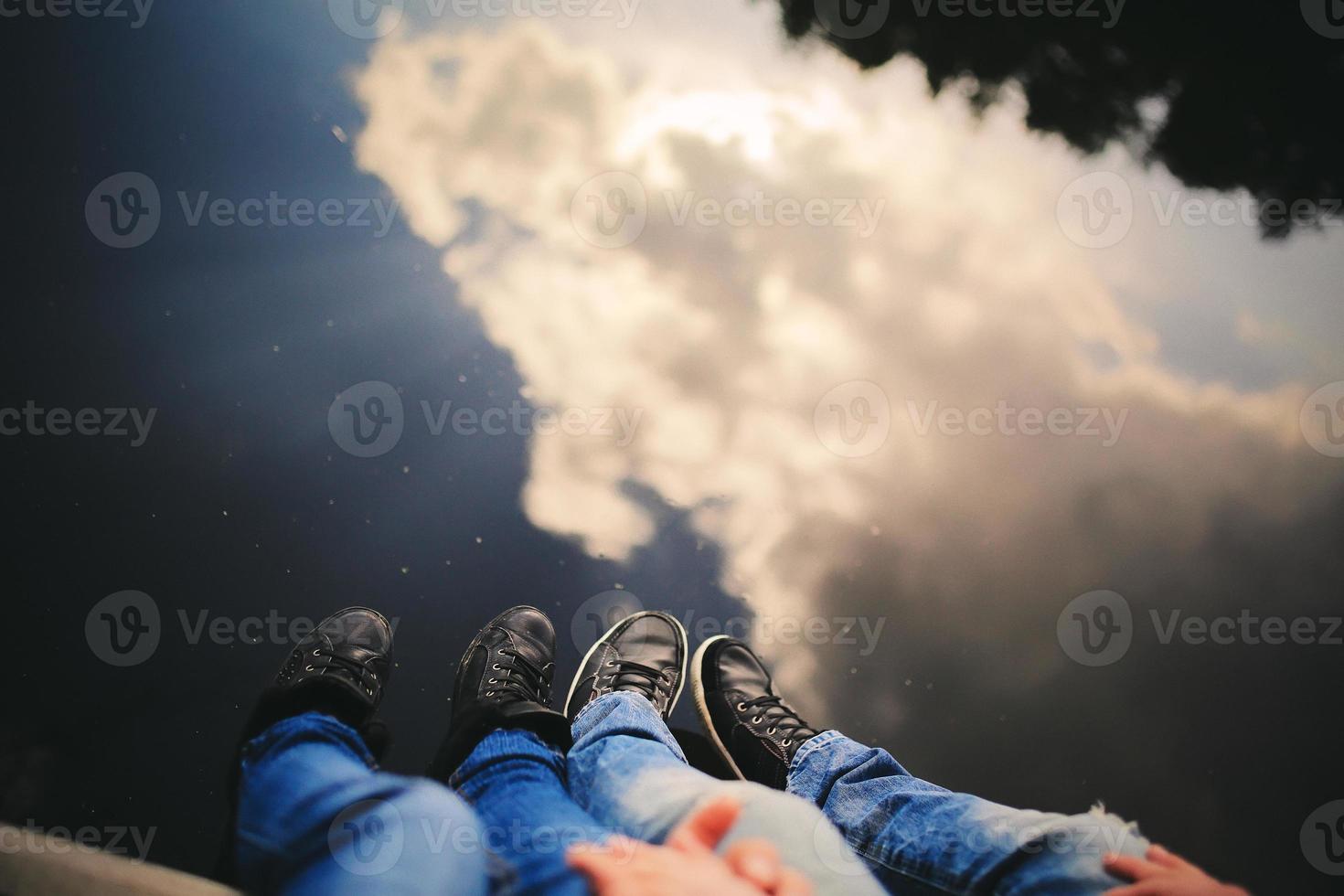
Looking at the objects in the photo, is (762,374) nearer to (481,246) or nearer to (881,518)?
(881,518)

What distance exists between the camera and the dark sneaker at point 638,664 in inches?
43.4

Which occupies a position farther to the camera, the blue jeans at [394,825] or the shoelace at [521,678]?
the shoelace at [521,678]

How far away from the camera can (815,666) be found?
128 centimetres

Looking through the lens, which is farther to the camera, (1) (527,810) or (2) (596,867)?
(1) (527,810)

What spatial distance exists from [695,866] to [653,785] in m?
0.19

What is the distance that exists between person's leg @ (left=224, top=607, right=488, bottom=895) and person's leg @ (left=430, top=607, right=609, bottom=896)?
55 mm

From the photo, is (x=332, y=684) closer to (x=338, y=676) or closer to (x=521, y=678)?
(x=338, y=676)

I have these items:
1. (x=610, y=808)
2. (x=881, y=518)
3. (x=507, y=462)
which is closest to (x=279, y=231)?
(x=507, y=462)

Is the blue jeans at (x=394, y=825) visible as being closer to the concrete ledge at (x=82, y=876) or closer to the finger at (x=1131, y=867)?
the concrete ledge at (x=82, y=876)

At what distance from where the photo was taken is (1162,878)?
536 millimetres

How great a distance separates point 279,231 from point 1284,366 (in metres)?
2.47

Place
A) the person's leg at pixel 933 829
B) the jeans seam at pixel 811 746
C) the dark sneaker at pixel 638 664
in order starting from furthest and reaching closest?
the dark sneaker at pixel 638 664 < the jeans seam at pixel 811 746 < the person's leg at pixel 933 829

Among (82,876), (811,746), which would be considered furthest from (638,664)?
(82,876)

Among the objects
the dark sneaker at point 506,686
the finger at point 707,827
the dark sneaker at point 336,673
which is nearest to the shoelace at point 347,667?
the dark sneaker at point 336,673
